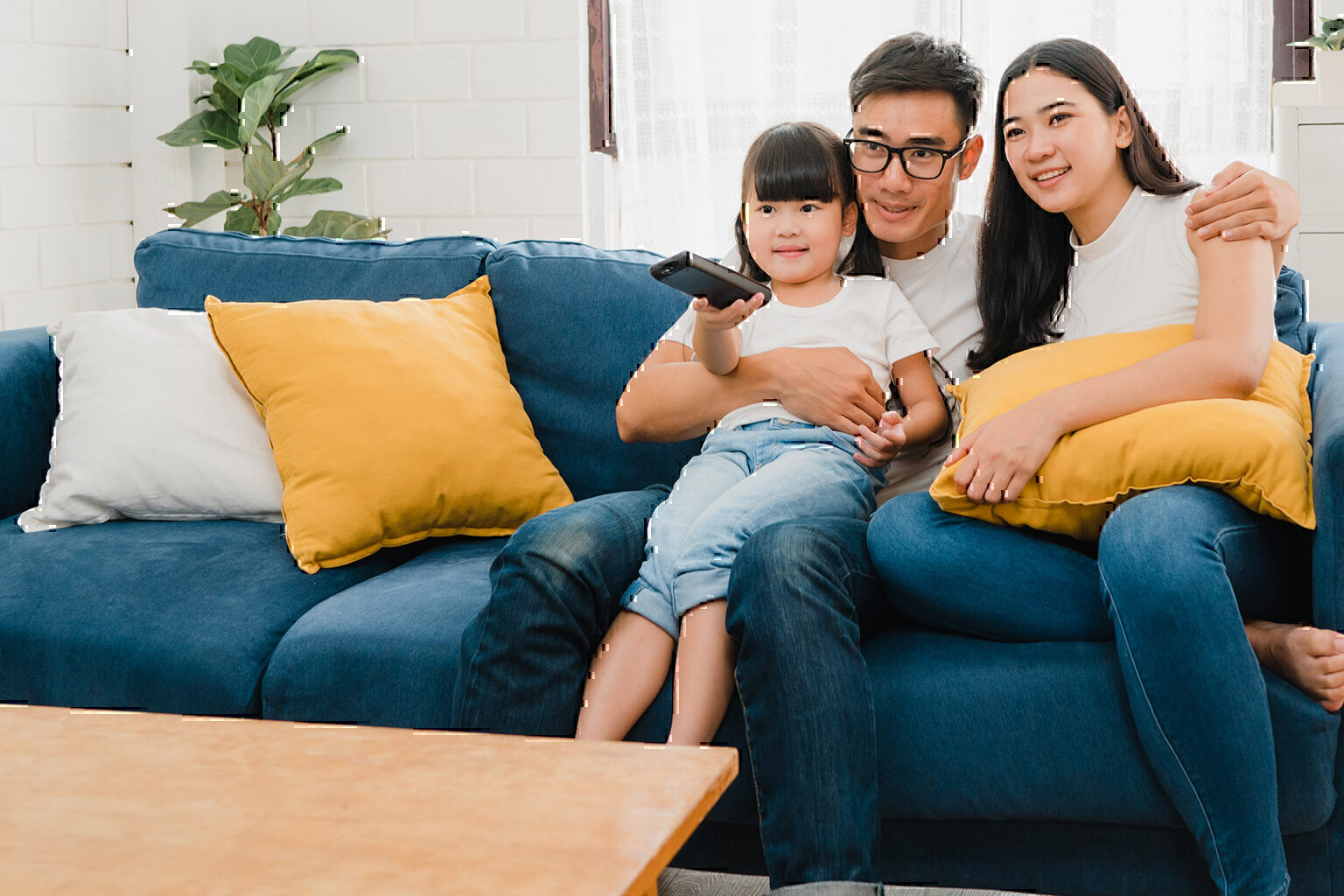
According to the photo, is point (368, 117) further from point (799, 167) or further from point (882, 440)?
point (882, 440)

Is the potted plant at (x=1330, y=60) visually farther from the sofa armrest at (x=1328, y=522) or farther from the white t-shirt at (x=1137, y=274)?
the sofa armrest at (x=1328, y=522)

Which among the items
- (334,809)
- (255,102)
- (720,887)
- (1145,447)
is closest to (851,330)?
(1145,447)

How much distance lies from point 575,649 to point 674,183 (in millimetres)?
1931

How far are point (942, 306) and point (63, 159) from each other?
218 cm

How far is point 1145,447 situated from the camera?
123 centimetres

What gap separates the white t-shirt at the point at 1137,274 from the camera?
145 cm

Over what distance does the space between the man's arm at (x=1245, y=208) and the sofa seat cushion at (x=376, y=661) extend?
938 millimetres

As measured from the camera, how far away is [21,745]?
884mm

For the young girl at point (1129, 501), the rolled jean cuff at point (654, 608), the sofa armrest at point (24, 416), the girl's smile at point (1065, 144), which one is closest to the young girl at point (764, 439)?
the rolled jean cuff at point (654, 608)

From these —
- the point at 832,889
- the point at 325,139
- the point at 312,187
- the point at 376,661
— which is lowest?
the point at 832,889

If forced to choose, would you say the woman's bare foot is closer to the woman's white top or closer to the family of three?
the family of three

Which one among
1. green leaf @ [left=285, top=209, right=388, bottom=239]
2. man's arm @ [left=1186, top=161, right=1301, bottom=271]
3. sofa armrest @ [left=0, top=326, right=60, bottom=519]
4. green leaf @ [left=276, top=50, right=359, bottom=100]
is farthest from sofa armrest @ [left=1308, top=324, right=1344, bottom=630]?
green leaf @ [left=276, top=50, right=359, bottom=100]

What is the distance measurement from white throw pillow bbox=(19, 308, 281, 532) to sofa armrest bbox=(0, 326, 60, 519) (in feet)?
0.36

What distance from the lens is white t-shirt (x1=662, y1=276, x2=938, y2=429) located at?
5.24 ft
